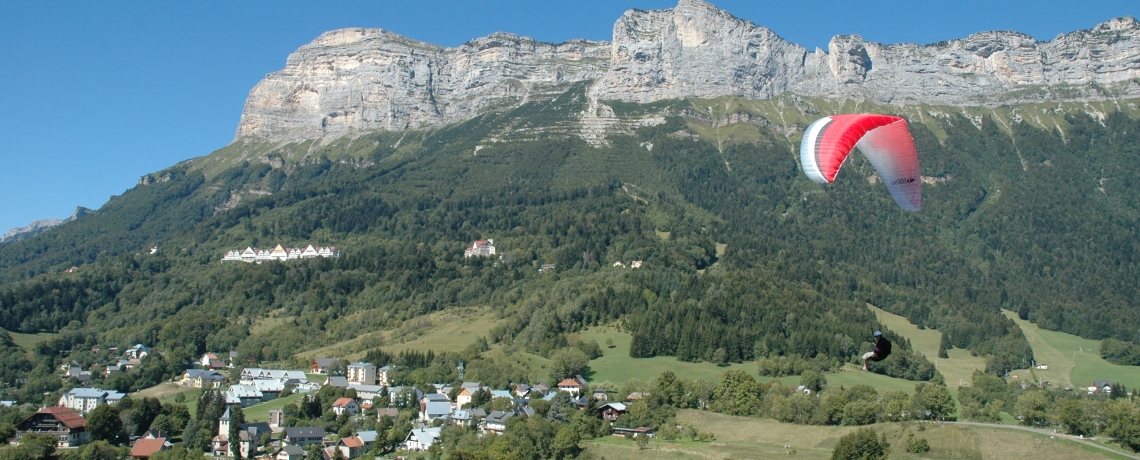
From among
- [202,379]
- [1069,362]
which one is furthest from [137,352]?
[1069,362]

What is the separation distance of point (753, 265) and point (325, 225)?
81262 millimetres

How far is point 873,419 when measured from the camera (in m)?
80.9

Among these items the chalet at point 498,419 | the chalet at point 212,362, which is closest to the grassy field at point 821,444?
the chalet at point 498,419

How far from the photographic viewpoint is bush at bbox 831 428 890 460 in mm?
67312

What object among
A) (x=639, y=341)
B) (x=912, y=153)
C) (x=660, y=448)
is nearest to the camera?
(x=912, y=153)

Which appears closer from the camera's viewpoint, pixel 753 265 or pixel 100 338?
pixel 100 338

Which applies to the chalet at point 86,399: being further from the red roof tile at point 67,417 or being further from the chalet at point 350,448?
the chalet at point 350,448

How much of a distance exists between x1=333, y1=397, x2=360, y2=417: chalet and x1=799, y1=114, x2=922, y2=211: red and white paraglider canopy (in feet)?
191

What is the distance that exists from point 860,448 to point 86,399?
70.5 meters

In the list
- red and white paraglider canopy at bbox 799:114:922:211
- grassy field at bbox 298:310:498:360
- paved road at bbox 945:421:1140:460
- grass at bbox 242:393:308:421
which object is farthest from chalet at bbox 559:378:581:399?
red and white paraglider canopy at bbox 799:114:922:211

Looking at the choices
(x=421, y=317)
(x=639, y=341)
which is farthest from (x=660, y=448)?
(x=421, y=317)

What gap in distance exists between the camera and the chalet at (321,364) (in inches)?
4353

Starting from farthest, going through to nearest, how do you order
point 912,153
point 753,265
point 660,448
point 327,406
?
point 753,265 → point 327,406 → point 660,448 → point 912,153

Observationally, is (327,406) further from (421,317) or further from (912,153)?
(912,153)
